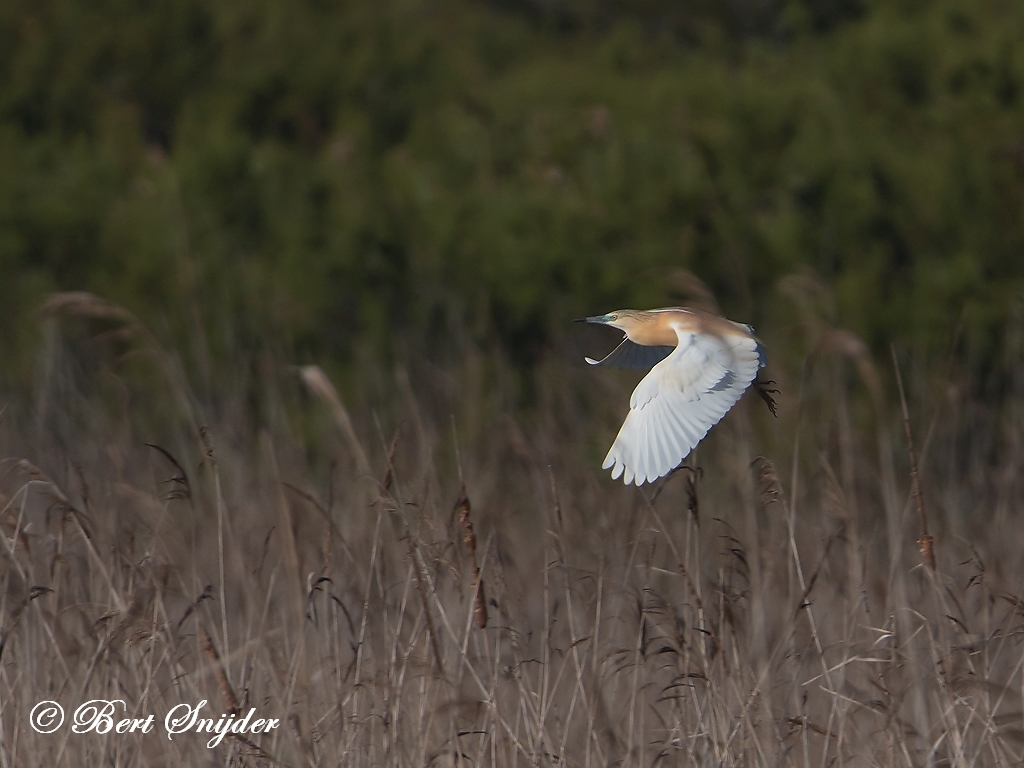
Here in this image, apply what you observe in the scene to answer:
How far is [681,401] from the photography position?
1473mm

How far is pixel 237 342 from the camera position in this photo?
15.6ft

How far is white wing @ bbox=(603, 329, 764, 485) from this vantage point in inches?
55.9

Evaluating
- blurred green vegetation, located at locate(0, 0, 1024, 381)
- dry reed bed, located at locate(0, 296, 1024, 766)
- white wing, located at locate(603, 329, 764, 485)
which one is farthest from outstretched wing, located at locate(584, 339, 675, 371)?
blurred green vegetation, located at locate(0, 0, 1024, 381)

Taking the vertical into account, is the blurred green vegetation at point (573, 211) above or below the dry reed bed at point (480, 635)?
below

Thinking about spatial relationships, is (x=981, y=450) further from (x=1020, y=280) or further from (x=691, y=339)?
(x=691, y=339)

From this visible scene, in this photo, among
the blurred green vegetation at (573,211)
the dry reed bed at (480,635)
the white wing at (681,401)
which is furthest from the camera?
the blurred green vegetation at (573,211)

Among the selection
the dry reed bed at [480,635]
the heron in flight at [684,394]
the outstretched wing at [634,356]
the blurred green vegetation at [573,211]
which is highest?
the heron in flight at [684,394]

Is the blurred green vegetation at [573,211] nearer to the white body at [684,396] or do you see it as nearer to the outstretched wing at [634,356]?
the outstretched wing at [634,356]

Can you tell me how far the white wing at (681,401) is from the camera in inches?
55.9

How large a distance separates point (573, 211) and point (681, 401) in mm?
3801

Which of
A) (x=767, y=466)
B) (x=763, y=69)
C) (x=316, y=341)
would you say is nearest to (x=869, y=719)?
(x=767, y=466)

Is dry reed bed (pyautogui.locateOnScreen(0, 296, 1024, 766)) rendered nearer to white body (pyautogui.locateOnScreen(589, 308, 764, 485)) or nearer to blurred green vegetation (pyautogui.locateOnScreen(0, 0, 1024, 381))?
white body (pyautogui.locateOnScreen(589, 308, 764, 485))

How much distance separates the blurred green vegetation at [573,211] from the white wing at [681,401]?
2214mm

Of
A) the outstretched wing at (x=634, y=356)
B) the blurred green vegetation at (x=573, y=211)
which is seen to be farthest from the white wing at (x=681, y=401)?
the blurred green vegetation at (x=573, y=211)
